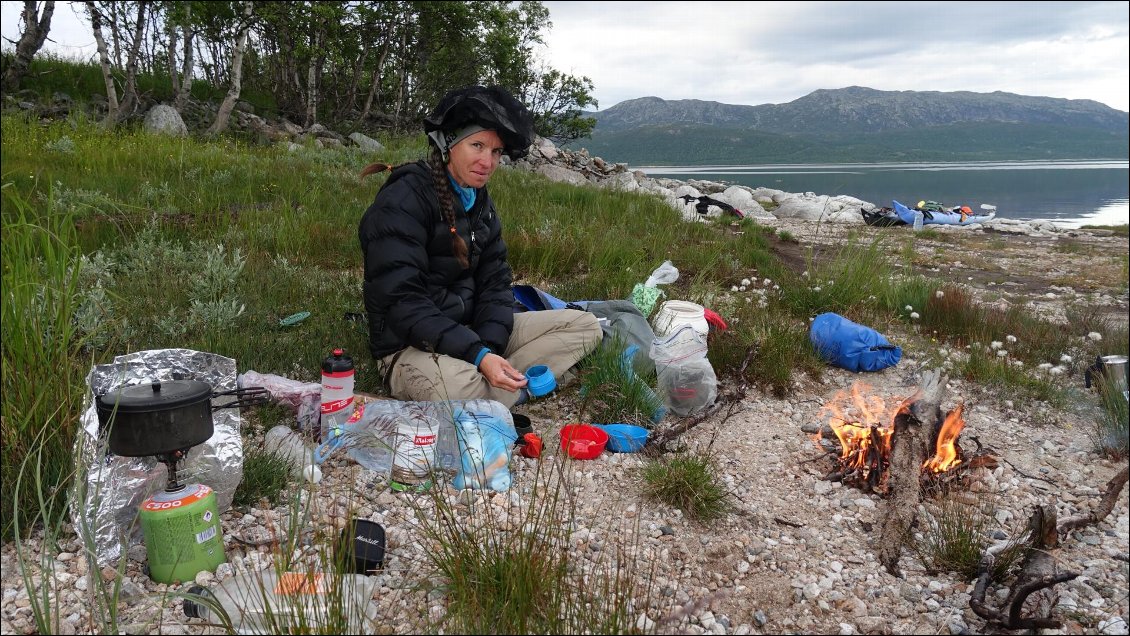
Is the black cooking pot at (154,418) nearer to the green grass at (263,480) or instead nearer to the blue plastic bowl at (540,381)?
the green grass at (263,480)

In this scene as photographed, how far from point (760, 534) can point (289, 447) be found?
7.15 ft

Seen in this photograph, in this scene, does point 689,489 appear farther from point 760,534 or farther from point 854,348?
point 854,348

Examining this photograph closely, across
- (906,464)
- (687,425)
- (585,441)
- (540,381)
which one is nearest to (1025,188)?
(906,464)

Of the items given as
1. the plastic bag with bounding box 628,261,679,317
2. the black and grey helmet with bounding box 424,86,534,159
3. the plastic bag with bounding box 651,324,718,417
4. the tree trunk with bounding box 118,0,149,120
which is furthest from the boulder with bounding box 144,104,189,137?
the plastic bag with bounding box 651,324,718,417

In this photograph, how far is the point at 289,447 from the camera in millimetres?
3168

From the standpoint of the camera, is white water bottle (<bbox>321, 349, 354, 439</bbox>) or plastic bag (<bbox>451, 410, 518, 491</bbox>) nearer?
plastic bag (<bbox>451, 410, 518, 491</bbox>)

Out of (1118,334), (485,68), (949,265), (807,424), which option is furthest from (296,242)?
(485,68)

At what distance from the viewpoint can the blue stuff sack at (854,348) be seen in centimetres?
486

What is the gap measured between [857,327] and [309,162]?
30.3 feet

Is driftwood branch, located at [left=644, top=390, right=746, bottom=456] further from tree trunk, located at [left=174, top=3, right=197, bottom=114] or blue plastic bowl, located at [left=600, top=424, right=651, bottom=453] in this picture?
tree trunk, located at [left=174, top=3, right=197, bottom=114]

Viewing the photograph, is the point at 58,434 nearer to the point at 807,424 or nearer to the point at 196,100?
the point at 807,424

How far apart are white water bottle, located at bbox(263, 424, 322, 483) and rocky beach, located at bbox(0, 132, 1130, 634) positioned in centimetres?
12

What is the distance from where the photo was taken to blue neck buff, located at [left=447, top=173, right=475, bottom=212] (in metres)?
3.86

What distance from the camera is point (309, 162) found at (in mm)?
11086
